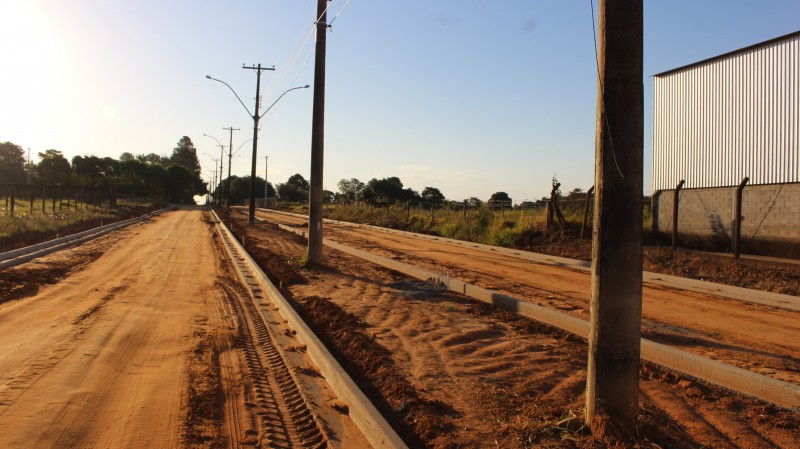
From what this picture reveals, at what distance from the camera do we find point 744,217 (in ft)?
68.8

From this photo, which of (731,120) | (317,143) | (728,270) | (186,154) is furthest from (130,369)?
(186,154)

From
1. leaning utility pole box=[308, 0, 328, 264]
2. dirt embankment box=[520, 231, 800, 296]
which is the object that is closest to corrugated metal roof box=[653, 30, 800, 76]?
dirt embankment box=[520, 231, 800, 296]

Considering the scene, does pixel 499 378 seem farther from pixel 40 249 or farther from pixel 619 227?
pixel 40 249

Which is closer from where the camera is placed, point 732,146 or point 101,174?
point 732,146

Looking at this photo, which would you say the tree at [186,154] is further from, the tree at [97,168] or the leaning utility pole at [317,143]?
the leaning utility pole at [317,143]

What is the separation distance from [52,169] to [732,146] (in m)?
88.8

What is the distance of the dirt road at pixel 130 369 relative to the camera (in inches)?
190

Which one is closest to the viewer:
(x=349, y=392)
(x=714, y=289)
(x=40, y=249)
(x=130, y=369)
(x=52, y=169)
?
(x=349, y=392)

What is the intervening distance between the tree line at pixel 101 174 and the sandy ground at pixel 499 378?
86.6m

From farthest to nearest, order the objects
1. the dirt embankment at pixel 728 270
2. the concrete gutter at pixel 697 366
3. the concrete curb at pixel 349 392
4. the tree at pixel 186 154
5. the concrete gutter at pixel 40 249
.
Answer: the tree at pixel 186 154 → the concrete gutter at pixel 40 249 → the dirt embankment at pixel 728 270 → the concrete gutter at pixel 697 366 → the concrete curb at pixel 349 392

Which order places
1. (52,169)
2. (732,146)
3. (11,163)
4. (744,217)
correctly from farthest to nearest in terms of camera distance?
(11,163), (52,169), (732,146), (744,217)

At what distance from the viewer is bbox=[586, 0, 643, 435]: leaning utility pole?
4285 millimetres

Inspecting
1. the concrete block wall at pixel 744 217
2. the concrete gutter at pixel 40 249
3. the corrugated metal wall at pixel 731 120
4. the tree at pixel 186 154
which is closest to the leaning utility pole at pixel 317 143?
the concrete gutter at pixel 40 249

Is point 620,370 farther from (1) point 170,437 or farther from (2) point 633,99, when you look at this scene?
(1) point 170,437
